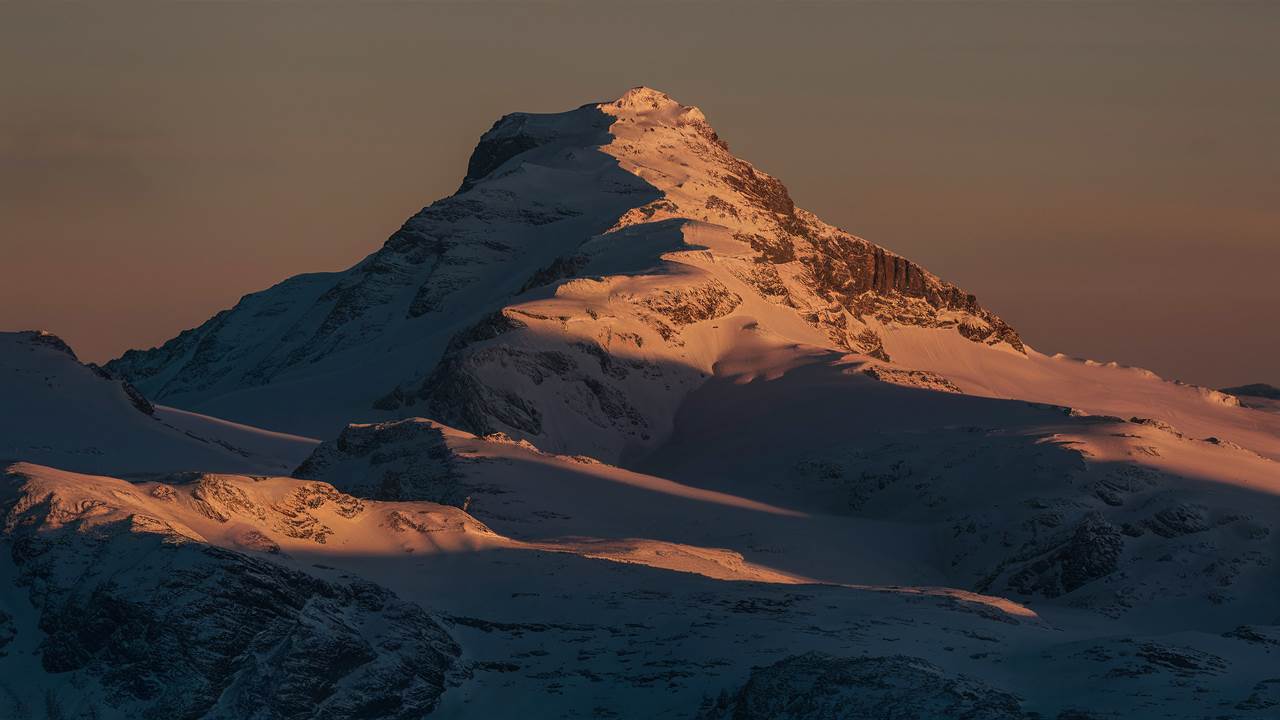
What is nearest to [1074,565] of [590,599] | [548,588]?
[590,599]

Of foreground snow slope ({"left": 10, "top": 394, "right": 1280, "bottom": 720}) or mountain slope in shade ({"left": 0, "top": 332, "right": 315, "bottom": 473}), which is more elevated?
mountain slope in shade ({"left": 0, "top": 332, "right": 315, "bottom": 473})

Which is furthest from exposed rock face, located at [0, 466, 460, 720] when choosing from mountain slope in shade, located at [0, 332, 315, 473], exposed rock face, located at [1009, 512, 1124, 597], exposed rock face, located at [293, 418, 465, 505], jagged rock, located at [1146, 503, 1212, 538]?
jagged rock, located at [1146, 503, 1212, 538]

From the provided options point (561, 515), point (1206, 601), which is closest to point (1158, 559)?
point (1206, 601)

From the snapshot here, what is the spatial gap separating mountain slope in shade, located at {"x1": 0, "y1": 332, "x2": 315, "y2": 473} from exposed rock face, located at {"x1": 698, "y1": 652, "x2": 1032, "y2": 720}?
195 feet

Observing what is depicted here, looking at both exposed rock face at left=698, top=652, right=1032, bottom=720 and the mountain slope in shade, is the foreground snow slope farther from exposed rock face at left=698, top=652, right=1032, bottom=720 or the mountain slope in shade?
the mountain slope in shade

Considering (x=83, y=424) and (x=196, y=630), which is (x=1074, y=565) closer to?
(x=83, y=424)

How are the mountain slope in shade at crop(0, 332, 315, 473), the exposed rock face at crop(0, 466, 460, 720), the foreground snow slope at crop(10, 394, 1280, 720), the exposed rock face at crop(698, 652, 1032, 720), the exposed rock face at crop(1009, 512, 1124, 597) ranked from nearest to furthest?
the exposed rock face at crop(698, 652, 1032, 720)
the exposed rock face at crop(0, 466, 460, 720)
the foreground snow slope at crop(10, 394, 1280, 720)
the mountain slope in shade at crop(0, 332, 315, 473)
the exposed rock face at crop(1009, 512, 1124, 597)

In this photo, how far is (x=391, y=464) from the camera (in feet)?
574

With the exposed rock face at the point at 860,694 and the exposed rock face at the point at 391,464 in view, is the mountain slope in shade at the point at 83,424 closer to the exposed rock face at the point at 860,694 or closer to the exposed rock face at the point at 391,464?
the exposed rock face at the point at 391,464

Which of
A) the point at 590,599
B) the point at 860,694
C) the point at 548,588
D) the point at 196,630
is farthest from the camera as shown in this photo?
the point at 548,588

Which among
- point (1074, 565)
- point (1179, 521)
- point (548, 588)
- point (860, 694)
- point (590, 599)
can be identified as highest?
point (1179, 521)

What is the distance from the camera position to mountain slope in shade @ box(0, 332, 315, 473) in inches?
6161

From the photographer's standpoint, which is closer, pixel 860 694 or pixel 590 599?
pixel 860 694

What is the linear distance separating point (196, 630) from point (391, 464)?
68.0m
